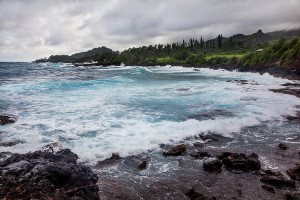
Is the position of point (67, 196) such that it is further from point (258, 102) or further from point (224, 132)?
point (258, 102)

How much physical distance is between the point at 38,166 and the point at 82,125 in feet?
22.1

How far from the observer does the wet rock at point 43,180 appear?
14.0ft

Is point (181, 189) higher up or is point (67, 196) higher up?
point (67, 196)

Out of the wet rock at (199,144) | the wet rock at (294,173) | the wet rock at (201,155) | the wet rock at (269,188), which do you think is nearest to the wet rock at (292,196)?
the wet rock at (269,188)

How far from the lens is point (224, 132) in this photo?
10789mm

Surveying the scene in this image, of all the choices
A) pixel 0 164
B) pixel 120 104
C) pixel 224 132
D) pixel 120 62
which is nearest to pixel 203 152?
pixel 224 132

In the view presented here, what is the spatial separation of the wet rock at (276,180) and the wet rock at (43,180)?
512cm

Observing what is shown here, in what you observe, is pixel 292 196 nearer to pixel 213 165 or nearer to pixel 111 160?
pixel 213 165

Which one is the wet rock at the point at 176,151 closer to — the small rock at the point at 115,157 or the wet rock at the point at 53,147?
the small rock at the point at 115,157

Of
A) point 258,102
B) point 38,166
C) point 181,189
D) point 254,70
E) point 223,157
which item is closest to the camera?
point 38,166

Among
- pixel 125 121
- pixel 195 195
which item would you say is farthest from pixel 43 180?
pixel 125 121

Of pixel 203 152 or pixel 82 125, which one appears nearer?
pixel 203 152

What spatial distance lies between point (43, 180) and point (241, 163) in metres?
6.19

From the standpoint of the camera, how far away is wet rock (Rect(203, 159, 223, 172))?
23.1 ft
